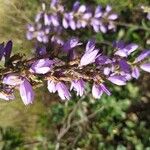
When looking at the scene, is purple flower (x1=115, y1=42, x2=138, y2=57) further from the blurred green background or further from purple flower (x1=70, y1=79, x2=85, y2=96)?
the blurred green background

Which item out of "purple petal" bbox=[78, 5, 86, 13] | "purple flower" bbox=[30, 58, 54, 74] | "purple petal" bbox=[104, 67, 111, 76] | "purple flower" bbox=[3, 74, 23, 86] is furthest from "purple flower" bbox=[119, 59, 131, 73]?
"purple petal" bbox=[78, 5, 86, 13]

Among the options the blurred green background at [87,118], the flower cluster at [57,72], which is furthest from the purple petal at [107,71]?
the blurred green background at [87,118]

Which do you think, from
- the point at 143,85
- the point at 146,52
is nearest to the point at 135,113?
the point at 143,85

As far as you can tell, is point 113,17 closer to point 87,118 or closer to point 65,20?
point 65,20

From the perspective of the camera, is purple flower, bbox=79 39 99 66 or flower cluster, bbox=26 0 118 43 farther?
flower cluster, bbox=26 0 118 43

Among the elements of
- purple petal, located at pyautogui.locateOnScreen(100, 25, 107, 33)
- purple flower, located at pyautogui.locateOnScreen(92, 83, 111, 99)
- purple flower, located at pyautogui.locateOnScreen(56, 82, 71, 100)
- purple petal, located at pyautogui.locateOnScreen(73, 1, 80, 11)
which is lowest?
purple flower, located at pyautogui.locateOnScreen(92, 83, 111, 99)

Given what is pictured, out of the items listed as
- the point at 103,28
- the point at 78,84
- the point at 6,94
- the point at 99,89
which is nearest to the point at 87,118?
the point at 103,28

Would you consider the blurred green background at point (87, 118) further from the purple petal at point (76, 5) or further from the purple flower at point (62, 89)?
the purple flower at point (62, 89)

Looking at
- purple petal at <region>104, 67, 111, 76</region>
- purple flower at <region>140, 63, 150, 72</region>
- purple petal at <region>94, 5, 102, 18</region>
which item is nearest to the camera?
purple petal at <region>104, 67, 111, 76</region>
